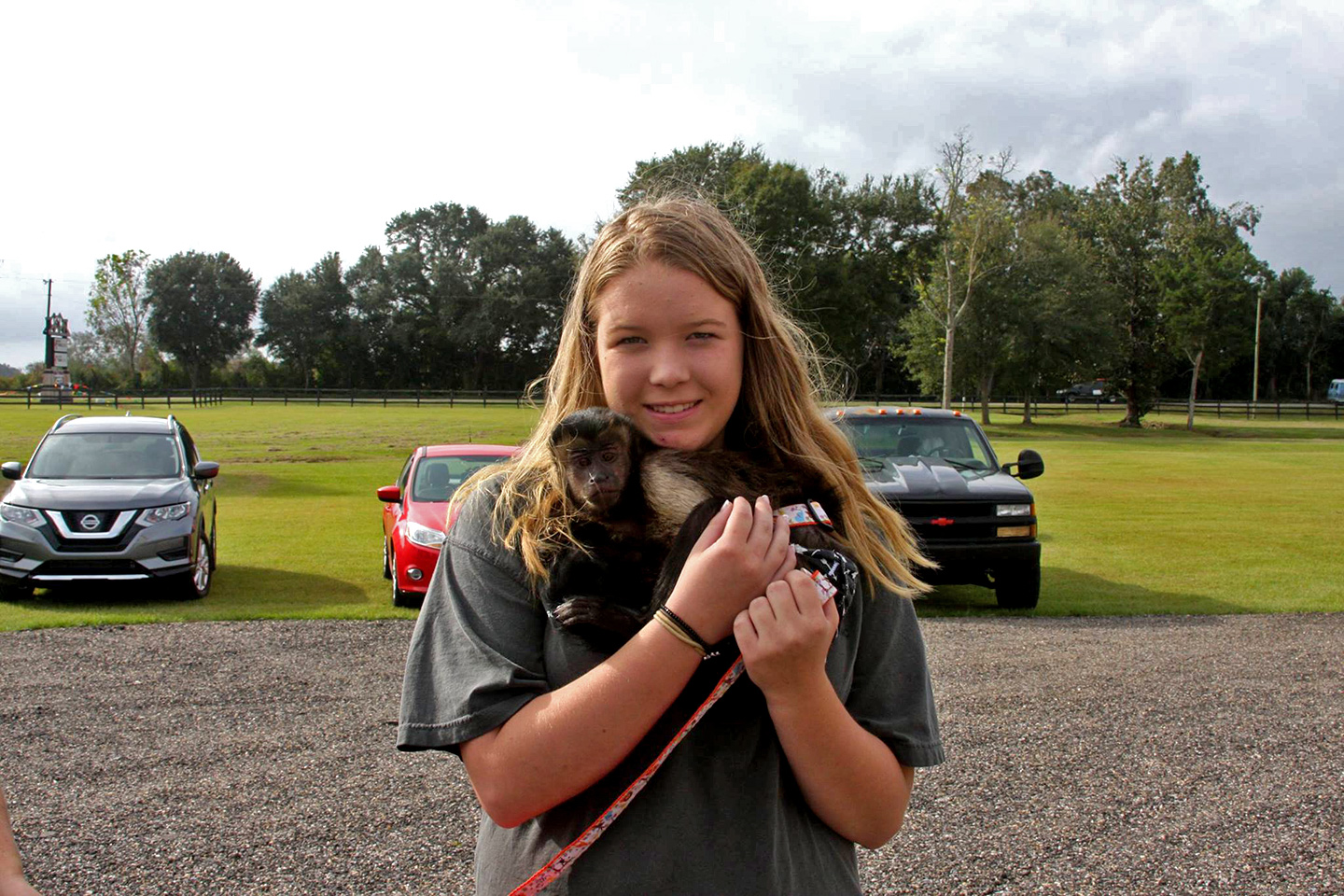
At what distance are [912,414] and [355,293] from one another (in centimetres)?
7665

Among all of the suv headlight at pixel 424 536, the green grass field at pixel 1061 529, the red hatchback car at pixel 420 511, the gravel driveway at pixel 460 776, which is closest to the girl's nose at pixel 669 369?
the green grass field at pixel 1061 529

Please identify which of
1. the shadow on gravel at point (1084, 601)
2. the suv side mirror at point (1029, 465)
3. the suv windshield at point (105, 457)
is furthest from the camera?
the suv windshield at point (105, 457)

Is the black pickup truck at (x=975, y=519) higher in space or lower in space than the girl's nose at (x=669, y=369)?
lower

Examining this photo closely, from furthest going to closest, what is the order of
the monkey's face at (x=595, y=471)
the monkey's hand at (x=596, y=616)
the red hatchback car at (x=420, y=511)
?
A: the red hatchback car at (x=420, y=511) < the monkey's face at (x=595, y=471) < the monkey's hand at (x=596, y=616)

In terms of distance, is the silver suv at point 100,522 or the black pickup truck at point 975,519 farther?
the silver suv at point 100,522

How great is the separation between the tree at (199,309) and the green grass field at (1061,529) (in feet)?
160

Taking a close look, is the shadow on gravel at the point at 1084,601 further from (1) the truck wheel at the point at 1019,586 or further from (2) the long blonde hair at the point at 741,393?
(2) the long blonde hair at the point at 741,393

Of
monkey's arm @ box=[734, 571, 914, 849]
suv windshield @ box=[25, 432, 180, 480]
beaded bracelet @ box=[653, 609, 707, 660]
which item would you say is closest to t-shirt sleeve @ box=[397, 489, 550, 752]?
beaded bracelet @ box=[653, 609, 707, 660]

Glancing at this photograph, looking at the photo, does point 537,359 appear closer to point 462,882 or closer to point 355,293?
point 355,293

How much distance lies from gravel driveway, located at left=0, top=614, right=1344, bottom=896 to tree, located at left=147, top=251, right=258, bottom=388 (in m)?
86.8

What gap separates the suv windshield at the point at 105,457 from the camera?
10.9 m

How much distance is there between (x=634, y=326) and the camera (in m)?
1.76

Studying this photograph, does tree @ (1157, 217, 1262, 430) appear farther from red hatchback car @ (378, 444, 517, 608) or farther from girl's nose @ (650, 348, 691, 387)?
girl's nose @ (650, 348, 691, 387)

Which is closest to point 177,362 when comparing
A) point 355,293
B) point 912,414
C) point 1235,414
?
point 355,293
